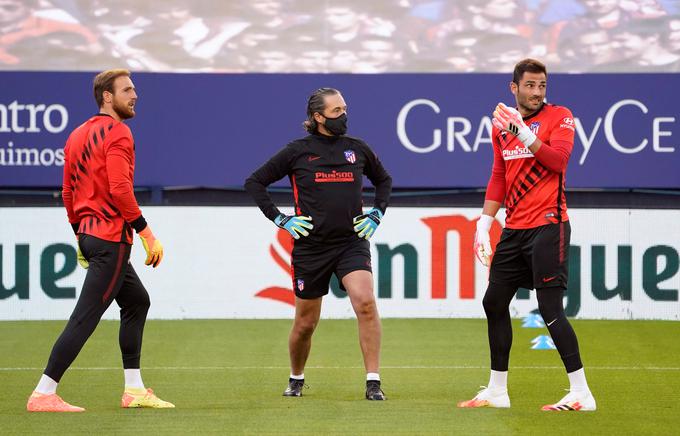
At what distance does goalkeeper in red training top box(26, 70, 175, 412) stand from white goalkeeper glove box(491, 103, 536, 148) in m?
2.06

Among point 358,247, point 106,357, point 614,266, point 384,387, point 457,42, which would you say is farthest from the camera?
point 457,42

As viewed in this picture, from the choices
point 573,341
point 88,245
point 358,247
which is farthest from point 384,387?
point 88,245

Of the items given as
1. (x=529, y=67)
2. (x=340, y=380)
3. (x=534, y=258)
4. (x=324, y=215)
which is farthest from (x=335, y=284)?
(x=529, y=67)

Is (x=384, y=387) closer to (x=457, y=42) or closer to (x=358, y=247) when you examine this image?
(x=358, y=247)

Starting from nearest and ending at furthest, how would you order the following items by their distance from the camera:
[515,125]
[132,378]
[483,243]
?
[515,125] → [132,378] → [483,243]

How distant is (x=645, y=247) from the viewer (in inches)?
513

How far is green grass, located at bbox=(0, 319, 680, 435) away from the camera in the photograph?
21.7 ft

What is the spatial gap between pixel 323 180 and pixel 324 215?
0.22 metres

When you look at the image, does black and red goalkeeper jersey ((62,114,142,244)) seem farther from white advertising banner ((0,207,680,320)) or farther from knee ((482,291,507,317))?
white advertising banner ((0,207,680,320))

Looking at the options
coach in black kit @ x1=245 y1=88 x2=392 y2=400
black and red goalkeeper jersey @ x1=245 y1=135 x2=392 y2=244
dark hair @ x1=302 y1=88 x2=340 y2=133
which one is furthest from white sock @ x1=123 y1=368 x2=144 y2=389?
dark hair @ x1=302 y1=88 x2=340 y2=133

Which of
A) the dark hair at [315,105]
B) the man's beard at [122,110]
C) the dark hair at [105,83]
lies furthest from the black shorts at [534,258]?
the dark hair at [105,83]

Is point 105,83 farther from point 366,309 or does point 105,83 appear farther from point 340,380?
point 340,380

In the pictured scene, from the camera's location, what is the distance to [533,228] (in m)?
7.05

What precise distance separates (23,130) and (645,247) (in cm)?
688
